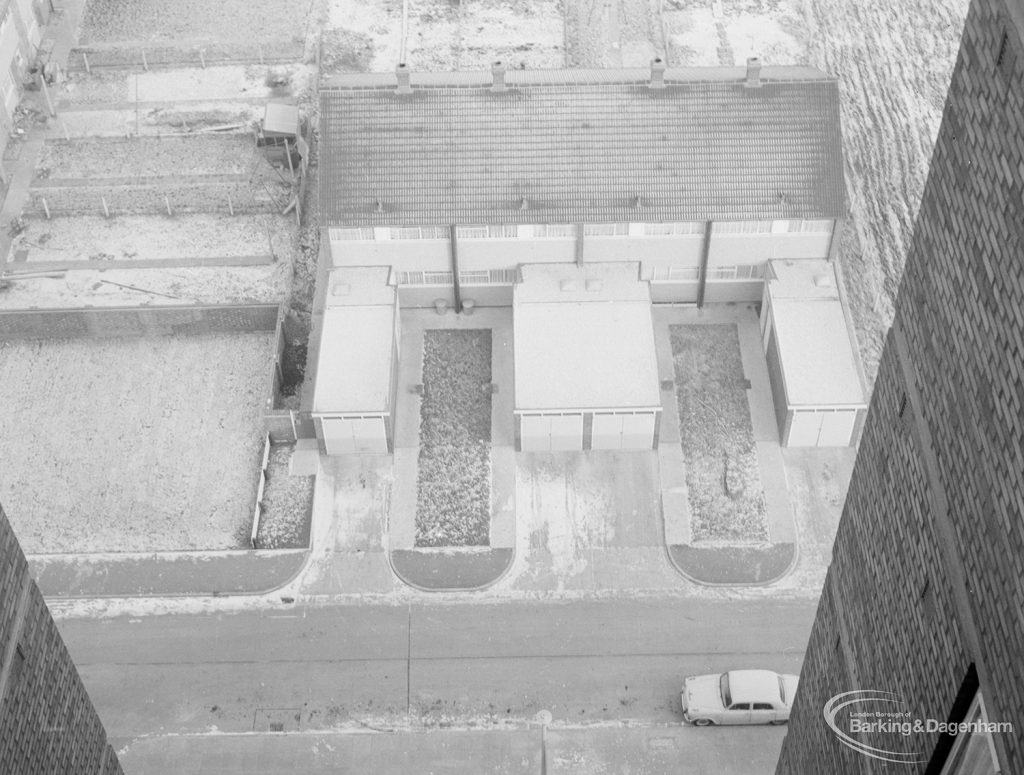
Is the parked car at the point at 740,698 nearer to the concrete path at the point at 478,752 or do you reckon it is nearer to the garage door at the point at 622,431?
the concrete path at the point at 478,752

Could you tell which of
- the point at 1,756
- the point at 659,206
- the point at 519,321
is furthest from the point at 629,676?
the point at 1,756

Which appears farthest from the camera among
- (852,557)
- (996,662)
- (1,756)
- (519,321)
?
(519,321)

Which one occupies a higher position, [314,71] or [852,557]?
[314,71]

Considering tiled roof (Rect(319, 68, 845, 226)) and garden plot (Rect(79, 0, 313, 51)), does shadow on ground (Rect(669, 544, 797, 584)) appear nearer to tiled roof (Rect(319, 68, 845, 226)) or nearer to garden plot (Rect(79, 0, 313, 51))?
tiled roof (Rect(319, 68, 845, 226))

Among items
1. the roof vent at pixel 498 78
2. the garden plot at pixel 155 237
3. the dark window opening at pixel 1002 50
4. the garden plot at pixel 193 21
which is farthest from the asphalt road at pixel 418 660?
the garden plot at pixel 193 21

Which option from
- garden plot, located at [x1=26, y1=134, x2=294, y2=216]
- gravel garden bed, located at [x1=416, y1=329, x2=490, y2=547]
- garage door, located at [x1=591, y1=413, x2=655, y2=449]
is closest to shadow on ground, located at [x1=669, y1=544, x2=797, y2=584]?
garage door, located at [x1=591, y1=413, x2=655, y2=449]

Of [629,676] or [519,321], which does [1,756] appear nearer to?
[629,676]
